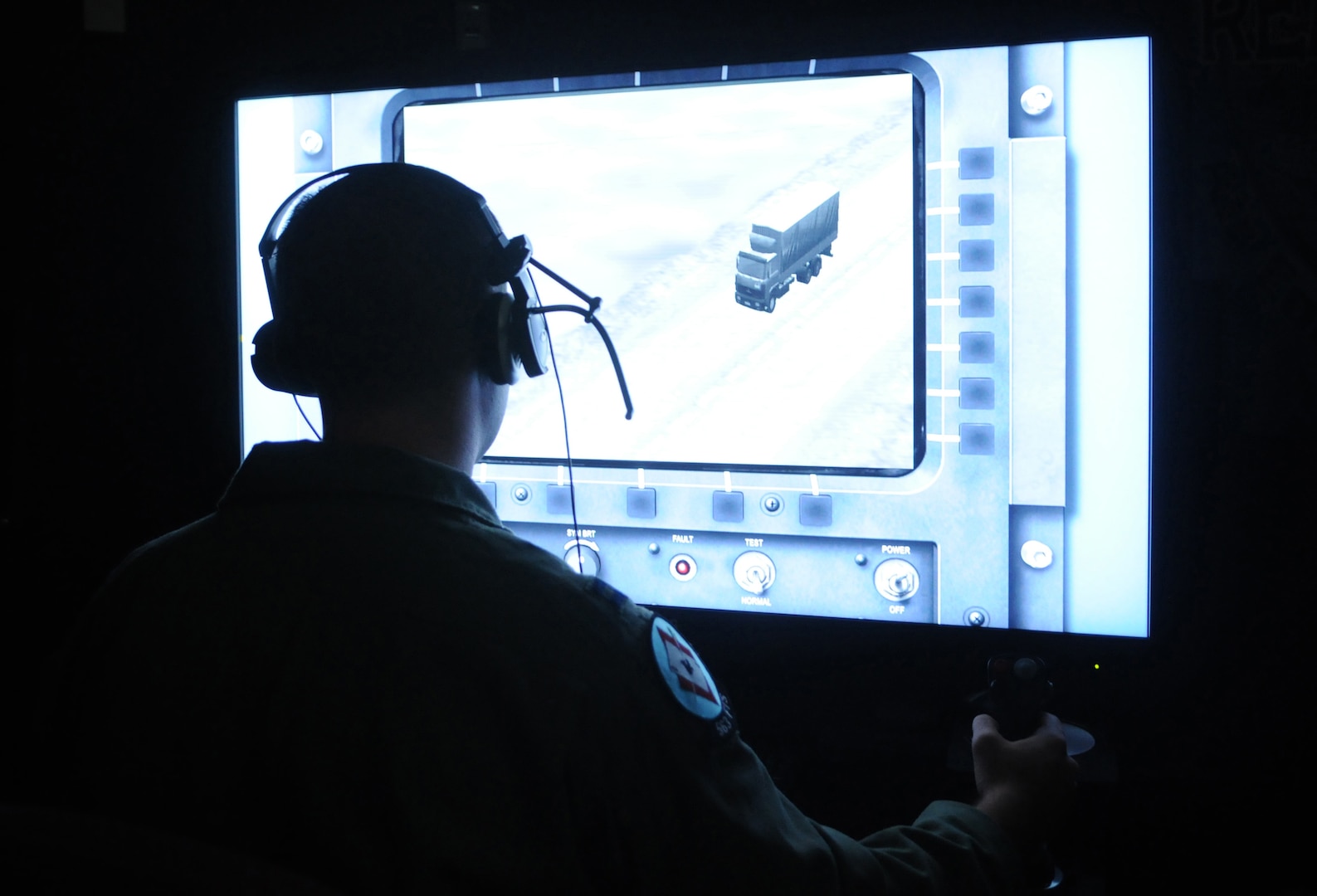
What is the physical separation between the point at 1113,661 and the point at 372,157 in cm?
92

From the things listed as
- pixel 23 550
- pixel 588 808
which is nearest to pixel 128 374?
pixel 23 550

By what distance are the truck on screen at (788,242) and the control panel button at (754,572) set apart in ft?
0.82

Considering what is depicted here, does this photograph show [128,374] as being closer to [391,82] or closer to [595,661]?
[391,82]

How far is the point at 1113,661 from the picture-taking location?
946mm

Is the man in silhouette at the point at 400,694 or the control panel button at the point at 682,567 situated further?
the control panel button at the point at 682,567

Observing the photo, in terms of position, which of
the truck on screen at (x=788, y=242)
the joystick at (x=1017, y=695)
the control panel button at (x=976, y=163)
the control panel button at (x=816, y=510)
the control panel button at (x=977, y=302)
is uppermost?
the control panel button at (x=976, y=163)

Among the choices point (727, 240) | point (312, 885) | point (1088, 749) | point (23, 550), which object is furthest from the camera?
point (23, 550)

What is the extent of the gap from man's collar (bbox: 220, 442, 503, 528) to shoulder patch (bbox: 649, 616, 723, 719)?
16 centimetres

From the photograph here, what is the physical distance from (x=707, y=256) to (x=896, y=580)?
0.37 metres

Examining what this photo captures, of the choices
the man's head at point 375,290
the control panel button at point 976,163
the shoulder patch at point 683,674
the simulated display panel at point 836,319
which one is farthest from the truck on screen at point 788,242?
the shoulder patch at point 683,674

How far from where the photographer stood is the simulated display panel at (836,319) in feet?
2.99

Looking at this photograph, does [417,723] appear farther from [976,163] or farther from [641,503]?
[976,163]

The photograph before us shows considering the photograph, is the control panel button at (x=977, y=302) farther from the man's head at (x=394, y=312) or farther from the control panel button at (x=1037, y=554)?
the man's head at (x=394, y=312)

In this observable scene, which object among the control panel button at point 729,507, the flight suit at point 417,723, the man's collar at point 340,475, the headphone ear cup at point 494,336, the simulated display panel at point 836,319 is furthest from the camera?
the control panel button at point 729,507
